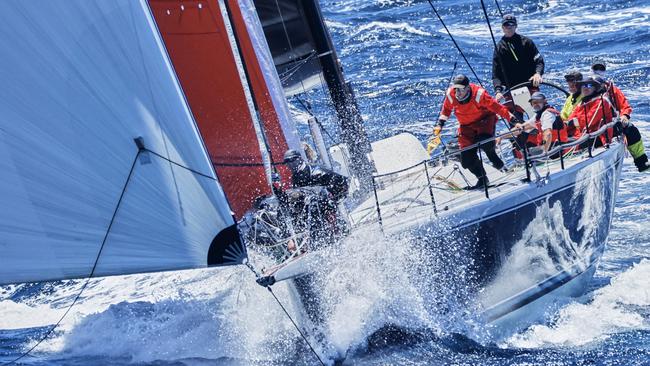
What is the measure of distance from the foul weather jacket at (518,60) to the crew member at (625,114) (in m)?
0.63

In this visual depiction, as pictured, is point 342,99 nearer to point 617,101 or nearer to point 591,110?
point 591,110

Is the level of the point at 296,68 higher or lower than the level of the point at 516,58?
higher

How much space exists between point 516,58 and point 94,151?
212 inches

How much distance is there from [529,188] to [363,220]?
133 centimetres

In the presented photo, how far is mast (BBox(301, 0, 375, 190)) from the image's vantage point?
874 centimetres

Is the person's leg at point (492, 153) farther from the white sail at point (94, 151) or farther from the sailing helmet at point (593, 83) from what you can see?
the white sail at point (94, 151)

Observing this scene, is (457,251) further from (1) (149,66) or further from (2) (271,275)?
(1) (149,66)

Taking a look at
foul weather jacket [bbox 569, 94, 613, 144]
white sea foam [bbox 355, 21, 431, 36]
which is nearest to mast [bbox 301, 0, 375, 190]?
foul weather jacket [bbox 569, 94, 613, 144]

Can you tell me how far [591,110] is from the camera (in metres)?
8.38

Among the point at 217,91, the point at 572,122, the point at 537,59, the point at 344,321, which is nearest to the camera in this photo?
the point at 344,321

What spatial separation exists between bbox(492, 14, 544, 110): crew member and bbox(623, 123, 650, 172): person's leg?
0.98 meters

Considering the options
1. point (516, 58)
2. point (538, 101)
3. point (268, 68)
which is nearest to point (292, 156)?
point (268, 68)

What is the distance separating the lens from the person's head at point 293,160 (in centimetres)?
710

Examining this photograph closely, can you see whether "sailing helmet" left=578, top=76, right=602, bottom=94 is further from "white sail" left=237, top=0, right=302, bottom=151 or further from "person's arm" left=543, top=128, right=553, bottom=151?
"white sail" left=237, top=0, right=302, bottom=151
